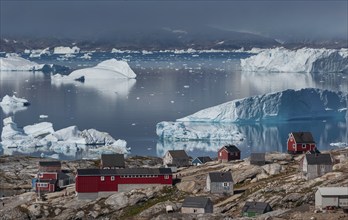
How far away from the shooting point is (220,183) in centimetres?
4131

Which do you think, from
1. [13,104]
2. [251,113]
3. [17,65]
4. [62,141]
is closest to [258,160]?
[62,141]

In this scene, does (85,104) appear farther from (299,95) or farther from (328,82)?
(328,82)

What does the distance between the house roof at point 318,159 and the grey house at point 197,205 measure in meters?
5.33

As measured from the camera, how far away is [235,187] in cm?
4262

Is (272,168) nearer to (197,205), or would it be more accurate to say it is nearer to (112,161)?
(197,205)

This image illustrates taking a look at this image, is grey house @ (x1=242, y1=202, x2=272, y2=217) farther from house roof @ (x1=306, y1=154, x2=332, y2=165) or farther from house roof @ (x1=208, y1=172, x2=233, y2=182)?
house roof @ (x1=306, y1=154, x2=332, y2=165)

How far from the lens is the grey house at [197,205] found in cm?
3766

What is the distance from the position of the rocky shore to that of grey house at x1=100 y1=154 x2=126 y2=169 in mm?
2315

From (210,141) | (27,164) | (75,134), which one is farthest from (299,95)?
(27,164)

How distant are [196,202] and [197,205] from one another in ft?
0.98

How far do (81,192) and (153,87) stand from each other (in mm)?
76128

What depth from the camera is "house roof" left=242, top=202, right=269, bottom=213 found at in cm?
3634

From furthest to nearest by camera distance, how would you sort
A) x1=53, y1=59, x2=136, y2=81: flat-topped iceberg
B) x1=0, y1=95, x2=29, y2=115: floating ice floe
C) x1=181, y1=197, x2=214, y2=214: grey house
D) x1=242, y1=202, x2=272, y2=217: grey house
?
x1=53, y1=59, x2=136, y2=81: flat-topped iceberg
x1=0, y1=95, x2=29, y2=115: floating ice floe
x1=181, y1=197, x2=214, y2=214: grey house
x1=242, y1=202, x2=272, y2=217: grey house

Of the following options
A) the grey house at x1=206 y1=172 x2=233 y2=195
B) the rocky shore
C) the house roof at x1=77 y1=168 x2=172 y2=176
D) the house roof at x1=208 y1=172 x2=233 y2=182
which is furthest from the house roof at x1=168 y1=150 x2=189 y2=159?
the grey house at x1=206 y1=172 x2=233 y2=195
